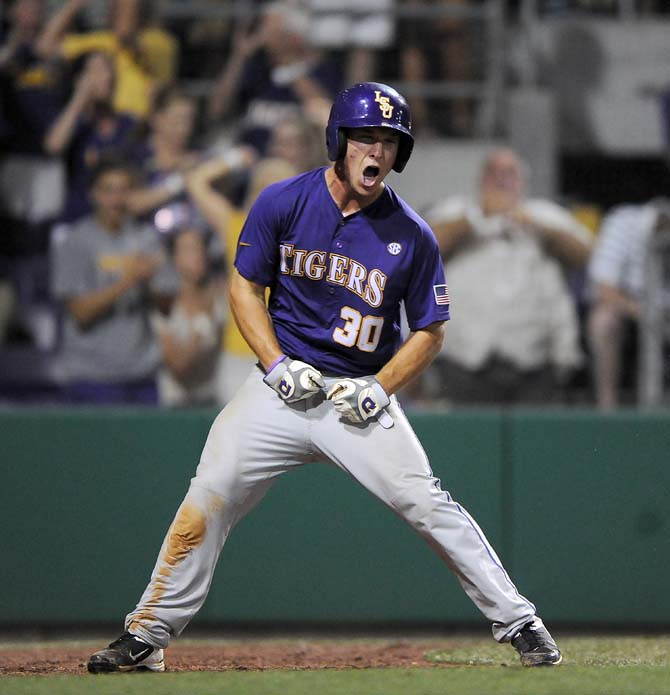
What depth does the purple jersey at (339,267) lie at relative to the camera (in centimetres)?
414

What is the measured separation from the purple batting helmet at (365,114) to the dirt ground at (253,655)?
72.0 inches

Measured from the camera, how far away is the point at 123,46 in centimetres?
789

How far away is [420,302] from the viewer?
13.8 ft

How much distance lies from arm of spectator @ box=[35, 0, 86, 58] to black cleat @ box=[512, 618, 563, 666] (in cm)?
521

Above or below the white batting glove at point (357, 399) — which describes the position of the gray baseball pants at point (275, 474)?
below

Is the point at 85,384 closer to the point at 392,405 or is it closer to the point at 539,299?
the point at 539,299

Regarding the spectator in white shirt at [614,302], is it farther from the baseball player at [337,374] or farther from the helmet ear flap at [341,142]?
the helmet ear flap at [341,142]

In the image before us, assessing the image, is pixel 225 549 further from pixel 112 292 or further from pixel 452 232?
pixel 452 232

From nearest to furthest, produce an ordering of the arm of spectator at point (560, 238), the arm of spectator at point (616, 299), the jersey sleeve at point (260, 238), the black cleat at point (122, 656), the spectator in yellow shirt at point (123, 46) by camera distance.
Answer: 1. the black cleat at point (122, 656)
2. the jersey sleeve at point (260, 238)
3. the arm of spectator at point (560, 238)
4. the arm of spectator at point (616, 299)
5. the spectator in yellow shirt at point (123, 46)

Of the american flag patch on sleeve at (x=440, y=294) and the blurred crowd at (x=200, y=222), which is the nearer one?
the american flag patch on sleeve at (x=440, y=294)

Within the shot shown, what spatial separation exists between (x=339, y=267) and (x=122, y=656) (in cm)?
143

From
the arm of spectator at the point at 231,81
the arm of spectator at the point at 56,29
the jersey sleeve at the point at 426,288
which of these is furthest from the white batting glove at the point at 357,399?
the arm of spectator at the point at 56,29

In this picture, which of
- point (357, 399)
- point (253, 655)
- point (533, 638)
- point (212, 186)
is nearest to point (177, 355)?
point (212, 186)

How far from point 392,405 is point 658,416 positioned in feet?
7.92
